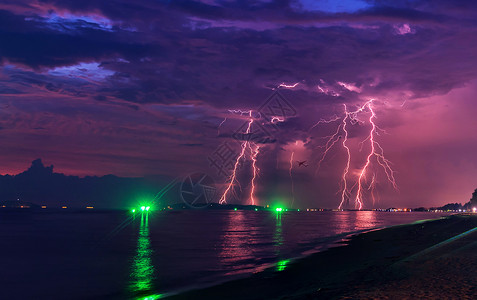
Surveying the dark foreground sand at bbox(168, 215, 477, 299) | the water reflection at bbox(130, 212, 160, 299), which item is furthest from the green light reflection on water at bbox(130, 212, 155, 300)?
the dark foreground sand at bbox(168, 215, 477, 299)

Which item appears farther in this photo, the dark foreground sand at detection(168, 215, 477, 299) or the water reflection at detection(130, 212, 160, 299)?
the water reflection at detection(130, 212, 160, 299)

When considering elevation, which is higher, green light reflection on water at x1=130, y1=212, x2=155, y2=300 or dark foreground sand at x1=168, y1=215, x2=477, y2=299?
dark foreground sand at x1=168, y1=215, x2=477, y2=299

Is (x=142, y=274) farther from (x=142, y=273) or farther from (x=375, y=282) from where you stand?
(x=375, y=282)

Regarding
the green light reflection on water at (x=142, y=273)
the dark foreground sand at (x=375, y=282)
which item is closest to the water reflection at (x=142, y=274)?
the green light reflection on water at (x=142, y=273)

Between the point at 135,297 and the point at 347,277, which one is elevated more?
the point at 347,277

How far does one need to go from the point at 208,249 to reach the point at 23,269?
47.8ft

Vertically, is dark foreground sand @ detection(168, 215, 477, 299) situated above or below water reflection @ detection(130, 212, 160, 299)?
above

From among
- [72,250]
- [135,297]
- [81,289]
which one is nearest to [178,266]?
[81,289]

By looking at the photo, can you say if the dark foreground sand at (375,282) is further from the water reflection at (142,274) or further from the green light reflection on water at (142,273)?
the green light reflection on water at (142,273)

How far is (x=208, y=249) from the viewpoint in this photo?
1314 inches

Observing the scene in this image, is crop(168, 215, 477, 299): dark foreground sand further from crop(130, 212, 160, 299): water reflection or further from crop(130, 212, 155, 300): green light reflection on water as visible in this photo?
crop(130, 212, 155, 300): green light reflection on water

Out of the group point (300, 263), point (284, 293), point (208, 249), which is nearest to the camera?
point (284, 293)

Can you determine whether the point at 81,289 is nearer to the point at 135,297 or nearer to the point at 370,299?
the point at 135,297

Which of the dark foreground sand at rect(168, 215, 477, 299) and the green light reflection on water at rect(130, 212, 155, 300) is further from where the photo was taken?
the green light reflection on water at rect(130, 212, 155, 300)
